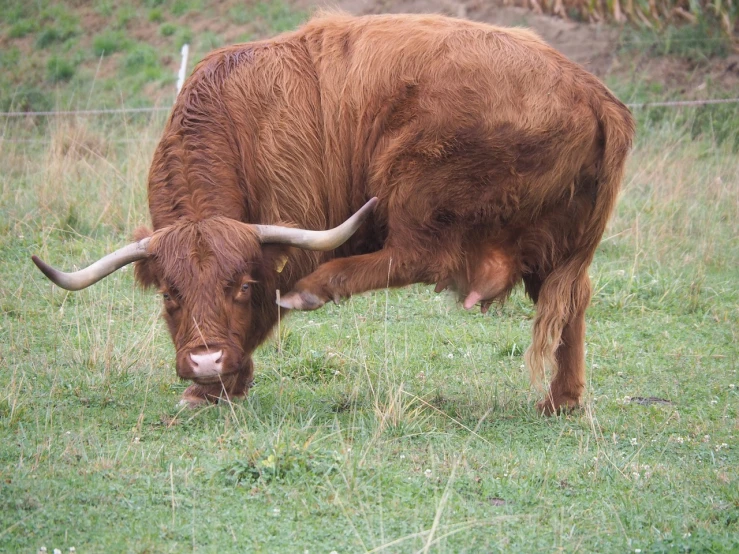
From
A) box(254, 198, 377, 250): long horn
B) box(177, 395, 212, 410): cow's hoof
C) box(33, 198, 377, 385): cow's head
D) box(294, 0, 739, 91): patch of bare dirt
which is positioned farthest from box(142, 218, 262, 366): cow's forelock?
box(294, 0, 739, 91): patch of bare dirt

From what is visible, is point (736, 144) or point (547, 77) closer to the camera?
point (547, 77)

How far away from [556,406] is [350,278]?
4.65ft

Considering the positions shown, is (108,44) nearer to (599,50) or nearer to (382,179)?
(599,50)

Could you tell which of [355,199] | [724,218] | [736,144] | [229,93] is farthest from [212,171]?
[736,144]

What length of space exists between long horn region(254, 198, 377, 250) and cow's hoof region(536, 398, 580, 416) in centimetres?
149

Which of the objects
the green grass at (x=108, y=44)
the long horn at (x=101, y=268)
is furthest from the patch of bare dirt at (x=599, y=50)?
the long horn at (x=101, y=268)

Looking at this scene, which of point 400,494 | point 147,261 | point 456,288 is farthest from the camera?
point 456,288

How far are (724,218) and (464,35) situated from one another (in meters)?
5.27

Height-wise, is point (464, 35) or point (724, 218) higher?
point (464, 35)

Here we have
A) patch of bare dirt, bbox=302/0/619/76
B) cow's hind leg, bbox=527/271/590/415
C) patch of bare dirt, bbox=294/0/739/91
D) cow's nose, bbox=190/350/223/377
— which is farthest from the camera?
patch of bare dirt, bbox=302/0/619/76

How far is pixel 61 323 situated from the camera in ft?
20.8

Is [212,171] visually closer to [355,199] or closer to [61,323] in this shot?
[355,199]

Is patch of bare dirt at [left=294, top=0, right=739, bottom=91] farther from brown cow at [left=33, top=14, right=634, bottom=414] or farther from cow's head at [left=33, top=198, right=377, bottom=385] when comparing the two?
cow's head at [left=33, top=198, right=377, bottom=385]

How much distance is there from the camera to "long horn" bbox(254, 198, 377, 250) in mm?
4781
